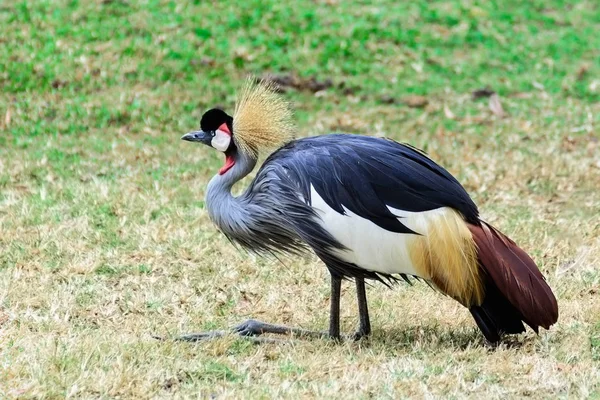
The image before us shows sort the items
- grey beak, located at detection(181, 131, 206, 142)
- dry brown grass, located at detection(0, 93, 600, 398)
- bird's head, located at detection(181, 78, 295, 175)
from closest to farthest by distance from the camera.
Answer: dry brown grass, located at detection(0, 93, 600, 398)
bird's head, located at detection(181, 78, 295, 175)
grey beak, located at detection(181, 131, 206, 142)

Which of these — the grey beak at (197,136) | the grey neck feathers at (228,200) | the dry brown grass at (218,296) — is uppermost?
the grey beak at (197,136)

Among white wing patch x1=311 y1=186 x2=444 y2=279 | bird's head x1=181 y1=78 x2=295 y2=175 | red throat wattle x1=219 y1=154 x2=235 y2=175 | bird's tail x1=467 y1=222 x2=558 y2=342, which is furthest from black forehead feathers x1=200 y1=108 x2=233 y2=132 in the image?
bird's tail x1=467 y1=222 x2=558 y2=342

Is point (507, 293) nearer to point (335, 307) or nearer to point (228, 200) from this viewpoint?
point (335, 307)

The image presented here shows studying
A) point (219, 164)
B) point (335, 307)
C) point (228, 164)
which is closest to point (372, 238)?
point (335, 307)

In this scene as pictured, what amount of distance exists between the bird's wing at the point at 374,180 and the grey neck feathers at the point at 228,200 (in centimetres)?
22

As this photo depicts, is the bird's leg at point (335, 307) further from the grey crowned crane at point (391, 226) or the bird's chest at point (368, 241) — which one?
the bird's chest at point (368, 241)

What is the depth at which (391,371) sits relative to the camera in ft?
13.3

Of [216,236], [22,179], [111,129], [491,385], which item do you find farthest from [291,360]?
[111,129]

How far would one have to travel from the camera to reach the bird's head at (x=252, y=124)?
4633 millimetres

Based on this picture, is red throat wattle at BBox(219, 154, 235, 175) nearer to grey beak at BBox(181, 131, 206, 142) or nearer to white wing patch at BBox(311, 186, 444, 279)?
grey beak at BBox(181, 131, 206, 142)

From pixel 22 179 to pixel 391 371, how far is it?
3969mm

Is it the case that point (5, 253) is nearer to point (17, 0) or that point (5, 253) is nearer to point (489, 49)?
point (17, 0)

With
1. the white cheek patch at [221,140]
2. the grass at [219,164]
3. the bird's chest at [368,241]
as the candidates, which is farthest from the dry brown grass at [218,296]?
the white cheek patch at [221,140]

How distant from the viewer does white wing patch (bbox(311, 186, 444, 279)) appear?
423 cm
